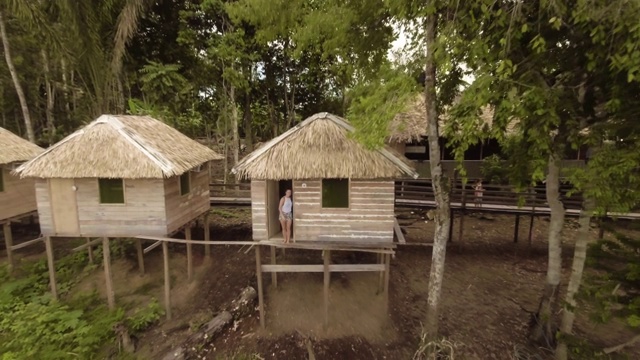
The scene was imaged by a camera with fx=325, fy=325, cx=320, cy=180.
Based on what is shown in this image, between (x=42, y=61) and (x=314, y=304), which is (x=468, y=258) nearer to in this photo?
(x=314, y=304)

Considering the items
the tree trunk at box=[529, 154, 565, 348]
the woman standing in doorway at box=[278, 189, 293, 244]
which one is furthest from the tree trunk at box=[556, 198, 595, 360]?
the woman standing in doorway at box=[278, 189, 293, 244]

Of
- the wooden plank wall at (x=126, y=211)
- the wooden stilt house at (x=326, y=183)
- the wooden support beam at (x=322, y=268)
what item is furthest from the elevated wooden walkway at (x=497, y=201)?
the wooden plank wall at (x=126, y=211)

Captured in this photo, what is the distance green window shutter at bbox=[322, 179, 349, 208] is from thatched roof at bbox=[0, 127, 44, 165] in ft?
39.2

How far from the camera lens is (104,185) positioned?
994cm

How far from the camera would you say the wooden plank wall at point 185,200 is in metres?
10.2

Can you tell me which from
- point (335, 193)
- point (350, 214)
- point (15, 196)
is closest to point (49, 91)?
point (15, 196)

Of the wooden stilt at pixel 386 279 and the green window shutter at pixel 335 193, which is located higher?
the green window shutter at pixel 335 193

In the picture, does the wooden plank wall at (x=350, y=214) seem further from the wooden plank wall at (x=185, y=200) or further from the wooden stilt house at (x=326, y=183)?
the wooden plank wall at (x=185, y=200)

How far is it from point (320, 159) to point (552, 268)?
21.2 ft

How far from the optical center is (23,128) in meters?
22.3

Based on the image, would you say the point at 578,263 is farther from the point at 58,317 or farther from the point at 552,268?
the point at 58,317

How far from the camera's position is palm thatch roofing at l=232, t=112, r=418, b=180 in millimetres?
8523

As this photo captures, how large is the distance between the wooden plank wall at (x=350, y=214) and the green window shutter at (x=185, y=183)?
450 centimetres

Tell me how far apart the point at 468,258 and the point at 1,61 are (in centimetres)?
2568
